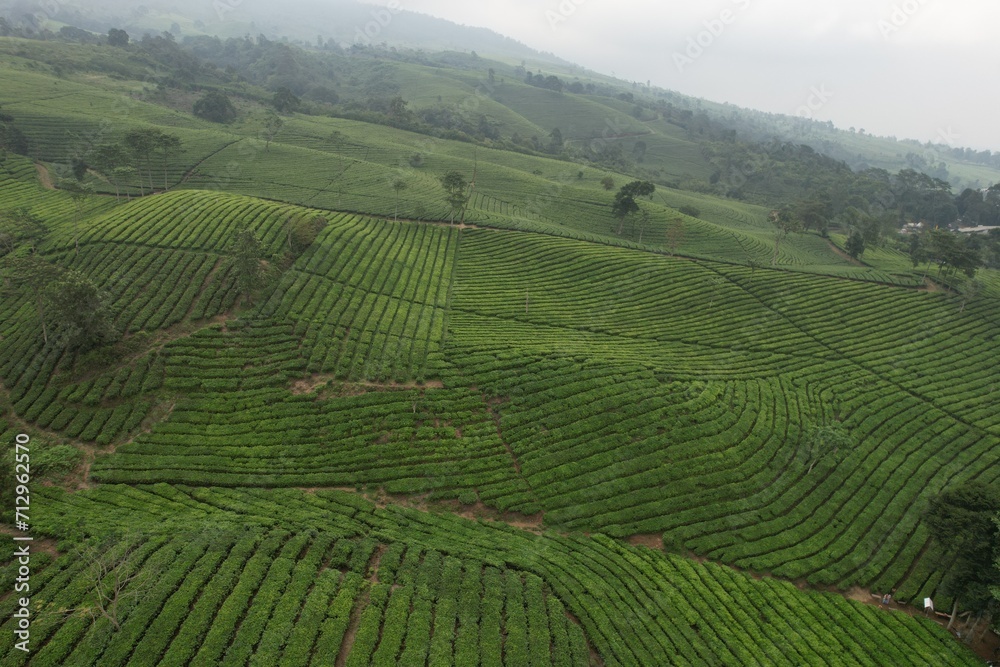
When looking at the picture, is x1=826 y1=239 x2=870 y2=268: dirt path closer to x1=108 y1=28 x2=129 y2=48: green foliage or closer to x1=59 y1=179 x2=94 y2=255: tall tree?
x1=59 y1=179 x2=94 y2=255: tall tree

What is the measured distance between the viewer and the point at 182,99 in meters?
143

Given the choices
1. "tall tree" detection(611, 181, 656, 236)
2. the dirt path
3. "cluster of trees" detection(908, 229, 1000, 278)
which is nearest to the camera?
"cluster of trees" detection(908, 229, 1000, 278)

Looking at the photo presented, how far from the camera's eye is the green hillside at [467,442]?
25.4m

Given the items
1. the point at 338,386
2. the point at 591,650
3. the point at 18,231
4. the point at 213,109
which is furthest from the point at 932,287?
the point at 213,109

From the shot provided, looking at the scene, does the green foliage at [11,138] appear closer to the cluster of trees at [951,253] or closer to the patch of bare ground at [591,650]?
the patch of bare ground at [591,650]

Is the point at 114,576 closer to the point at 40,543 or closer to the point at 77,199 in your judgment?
the point at 40,543

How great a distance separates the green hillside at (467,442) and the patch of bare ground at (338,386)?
0.90 ft

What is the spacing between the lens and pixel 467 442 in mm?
38688

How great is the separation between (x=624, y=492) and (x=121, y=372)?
41.9m

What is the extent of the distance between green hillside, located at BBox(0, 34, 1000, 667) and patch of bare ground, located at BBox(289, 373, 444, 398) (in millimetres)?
275

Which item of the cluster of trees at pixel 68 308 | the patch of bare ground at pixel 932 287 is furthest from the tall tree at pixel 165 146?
the patch of bare ground at pixel 932 287

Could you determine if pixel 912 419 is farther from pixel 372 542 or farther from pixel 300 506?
pixel 300 506

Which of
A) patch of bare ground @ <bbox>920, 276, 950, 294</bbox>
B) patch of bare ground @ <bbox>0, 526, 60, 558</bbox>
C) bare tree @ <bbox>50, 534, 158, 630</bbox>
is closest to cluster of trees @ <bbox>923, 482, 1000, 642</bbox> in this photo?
bare tree @ <bbox>50, 534, 158, 630</bbox>

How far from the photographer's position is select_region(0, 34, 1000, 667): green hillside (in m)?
25.4
